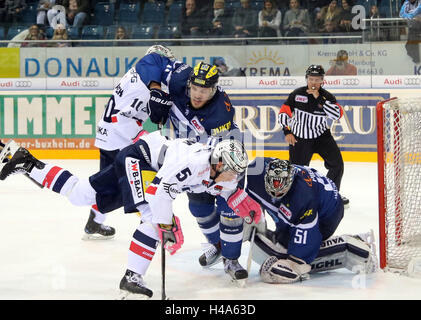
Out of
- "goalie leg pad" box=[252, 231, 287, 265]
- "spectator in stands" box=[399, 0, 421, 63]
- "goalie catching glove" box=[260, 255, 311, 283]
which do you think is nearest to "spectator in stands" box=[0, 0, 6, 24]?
"spectator in stands" box=[399, 0, 421, 63]

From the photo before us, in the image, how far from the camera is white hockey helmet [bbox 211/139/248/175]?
349cm

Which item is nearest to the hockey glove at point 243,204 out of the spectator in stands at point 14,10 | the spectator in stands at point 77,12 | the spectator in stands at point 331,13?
the spectator in stands at point 331,13

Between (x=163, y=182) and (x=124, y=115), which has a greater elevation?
(x=124, y=115)

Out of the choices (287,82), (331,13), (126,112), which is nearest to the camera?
(126,112)

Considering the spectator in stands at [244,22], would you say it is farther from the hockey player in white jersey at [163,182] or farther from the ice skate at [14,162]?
the hockey player in white jersey at [163,182]

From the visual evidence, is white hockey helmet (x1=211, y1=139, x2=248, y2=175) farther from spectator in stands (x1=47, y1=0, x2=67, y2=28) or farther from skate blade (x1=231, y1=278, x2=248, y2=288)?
spectator in stands (x1=47, y1=0, x2=67, y2=28)

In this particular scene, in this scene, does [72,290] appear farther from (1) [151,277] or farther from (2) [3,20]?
(2) [3,20]

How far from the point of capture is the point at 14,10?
35.9 feet

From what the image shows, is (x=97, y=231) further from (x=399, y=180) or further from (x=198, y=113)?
(x=399, y=180)

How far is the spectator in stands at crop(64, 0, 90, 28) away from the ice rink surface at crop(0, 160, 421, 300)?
4.59m

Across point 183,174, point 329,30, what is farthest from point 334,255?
point 329,30

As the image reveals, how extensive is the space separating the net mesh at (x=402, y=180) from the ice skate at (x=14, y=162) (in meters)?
2.13

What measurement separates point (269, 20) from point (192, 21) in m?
1.05

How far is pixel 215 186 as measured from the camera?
12.4 feet
